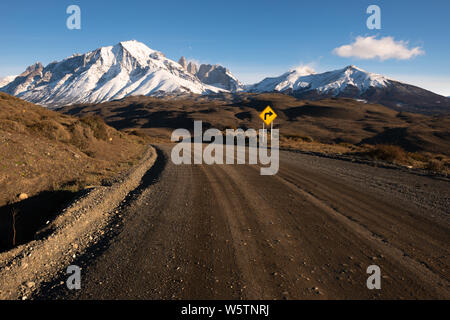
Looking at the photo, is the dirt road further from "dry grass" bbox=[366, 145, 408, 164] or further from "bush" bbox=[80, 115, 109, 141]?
"bush" bbox=[80, 115, 109, 141]

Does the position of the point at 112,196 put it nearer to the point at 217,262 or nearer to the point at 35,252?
the point at 35,252

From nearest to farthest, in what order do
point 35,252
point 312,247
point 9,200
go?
point 35,252, point 312,247, point 9,200

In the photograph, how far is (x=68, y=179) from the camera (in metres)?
9.09

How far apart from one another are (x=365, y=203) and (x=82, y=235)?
7.43 meters

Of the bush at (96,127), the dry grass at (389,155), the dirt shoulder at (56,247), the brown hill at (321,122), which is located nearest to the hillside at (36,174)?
the dirt shoulder at (56,247)

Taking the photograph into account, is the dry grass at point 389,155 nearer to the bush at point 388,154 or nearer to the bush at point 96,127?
the bush at point 388,154

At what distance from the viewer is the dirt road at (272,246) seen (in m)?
3.32

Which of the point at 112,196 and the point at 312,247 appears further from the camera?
the point at 112,196

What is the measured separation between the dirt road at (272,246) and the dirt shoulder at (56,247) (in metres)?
0.40

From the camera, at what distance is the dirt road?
131 inches

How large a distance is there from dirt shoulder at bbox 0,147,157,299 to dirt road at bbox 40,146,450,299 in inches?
15.6

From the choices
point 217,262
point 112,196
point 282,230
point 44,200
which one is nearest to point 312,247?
point 282,230

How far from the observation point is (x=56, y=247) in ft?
14.3

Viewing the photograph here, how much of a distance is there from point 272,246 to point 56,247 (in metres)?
3.98
